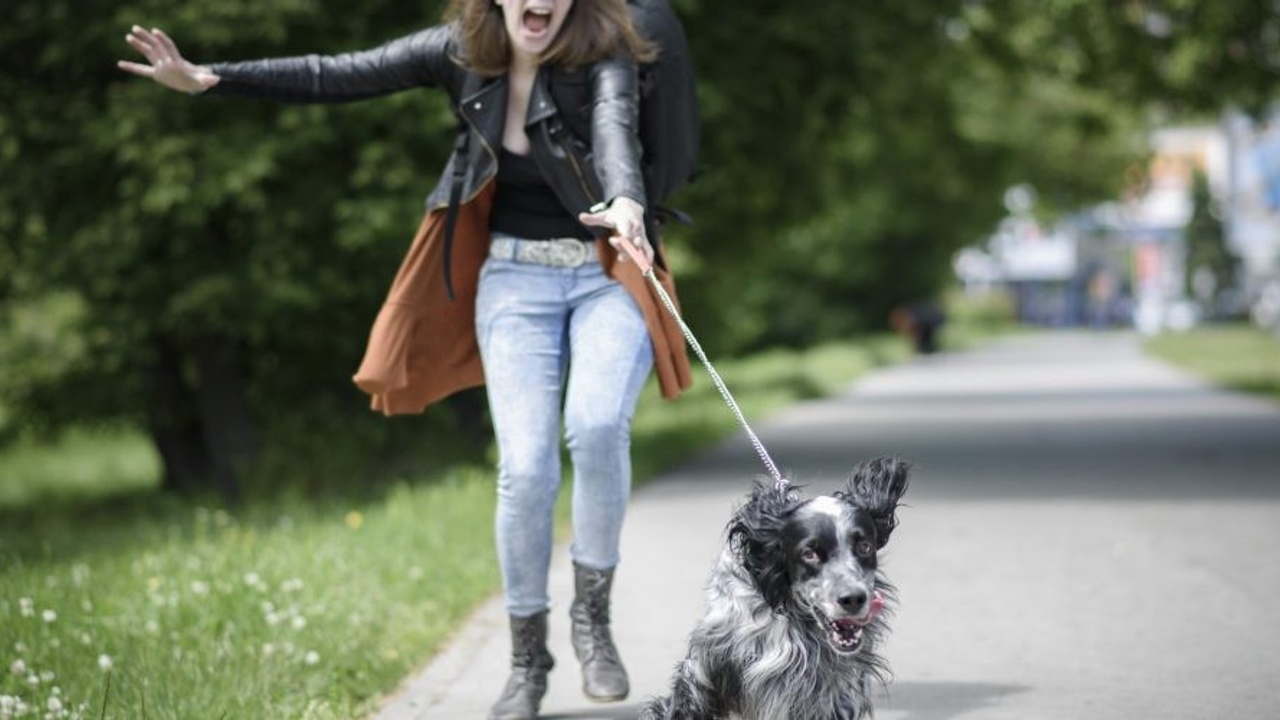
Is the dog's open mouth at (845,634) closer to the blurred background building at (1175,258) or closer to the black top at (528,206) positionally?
the black top at (528,206)

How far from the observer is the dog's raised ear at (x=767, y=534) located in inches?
169

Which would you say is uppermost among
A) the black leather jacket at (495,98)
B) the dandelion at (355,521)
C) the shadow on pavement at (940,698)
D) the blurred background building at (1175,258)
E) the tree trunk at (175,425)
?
the black leather jacket at (495,98)

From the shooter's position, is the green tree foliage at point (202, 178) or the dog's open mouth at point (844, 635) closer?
the dog's open mouth at point (844, 635)

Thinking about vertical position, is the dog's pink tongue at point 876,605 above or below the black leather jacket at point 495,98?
below

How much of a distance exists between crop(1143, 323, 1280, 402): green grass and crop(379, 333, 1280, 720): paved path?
808 centimetres

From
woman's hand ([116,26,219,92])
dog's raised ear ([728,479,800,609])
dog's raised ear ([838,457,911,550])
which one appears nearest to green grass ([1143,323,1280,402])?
woman's hand ([116,26,219,92])

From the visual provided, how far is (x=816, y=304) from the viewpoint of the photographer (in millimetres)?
45688

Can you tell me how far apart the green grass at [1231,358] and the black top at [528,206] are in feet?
60.2

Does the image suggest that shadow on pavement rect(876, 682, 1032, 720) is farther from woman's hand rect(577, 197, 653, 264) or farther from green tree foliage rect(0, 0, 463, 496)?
green tree foliage rect(0, 0, 463, 496)

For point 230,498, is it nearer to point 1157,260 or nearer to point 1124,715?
point 1124,715

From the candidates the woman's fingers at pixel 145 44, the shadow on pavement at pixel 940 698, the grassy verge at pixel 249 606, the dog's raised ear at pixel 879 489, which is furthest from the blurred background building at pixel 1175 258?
the dog's raised ear at pixel 879 489

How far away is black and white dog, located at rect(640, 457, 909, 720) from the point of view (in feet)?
13.8

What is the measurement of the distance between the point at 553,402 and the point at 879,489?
1.29 meters

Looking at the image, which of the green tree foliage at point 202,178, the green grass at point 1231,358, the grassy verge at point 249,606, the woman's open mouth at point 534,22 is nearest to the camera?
the woman's open mouth at point 534,22
